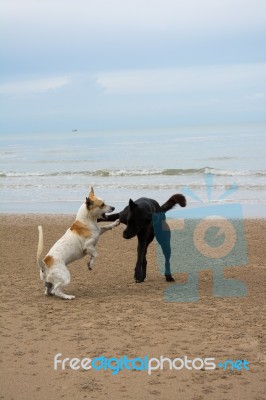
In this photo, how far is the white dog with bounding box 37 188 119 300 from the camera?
720 cm

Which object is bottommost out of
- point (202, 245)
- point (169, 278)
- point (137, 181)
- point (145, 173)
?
point (169, 278)

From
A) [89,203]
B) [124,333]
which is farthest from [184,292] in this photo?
[124,333]

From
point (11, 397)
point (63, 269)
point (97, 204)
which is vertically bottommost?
point (11, 397)

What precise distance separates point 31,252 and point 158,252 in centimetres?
208

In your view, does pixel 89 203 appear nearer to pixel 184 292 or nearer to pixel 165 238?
pixel 165 238

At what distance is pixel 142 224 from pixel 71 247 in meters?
0.87

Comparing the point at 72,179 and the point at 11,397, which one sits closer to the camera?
the point at 11,397

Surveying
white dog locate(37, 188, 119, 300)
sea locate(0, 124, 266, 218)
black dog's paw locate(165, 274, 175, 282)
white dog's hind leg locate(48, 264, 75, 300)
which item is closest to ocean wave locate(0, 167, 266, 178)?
sea locate(0, 124, 266, 218)

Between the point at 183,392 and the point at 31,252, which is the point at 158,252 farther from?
the point at 183,392

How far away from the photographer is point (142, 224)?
764cm

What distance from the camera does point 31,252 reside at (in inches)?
419

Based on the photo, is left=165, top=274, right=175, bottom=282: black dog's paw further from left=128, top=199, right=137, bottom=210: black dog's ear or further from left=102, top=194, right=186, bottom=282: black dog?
left=128, top=199, right=137, bottom=210: black dog's ear

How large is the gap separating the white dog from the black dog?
0.25 meters

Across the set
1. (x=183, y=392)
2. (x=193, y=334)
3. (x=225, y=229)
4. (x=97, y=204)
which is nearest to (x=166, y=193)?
(x=225, y=229)
